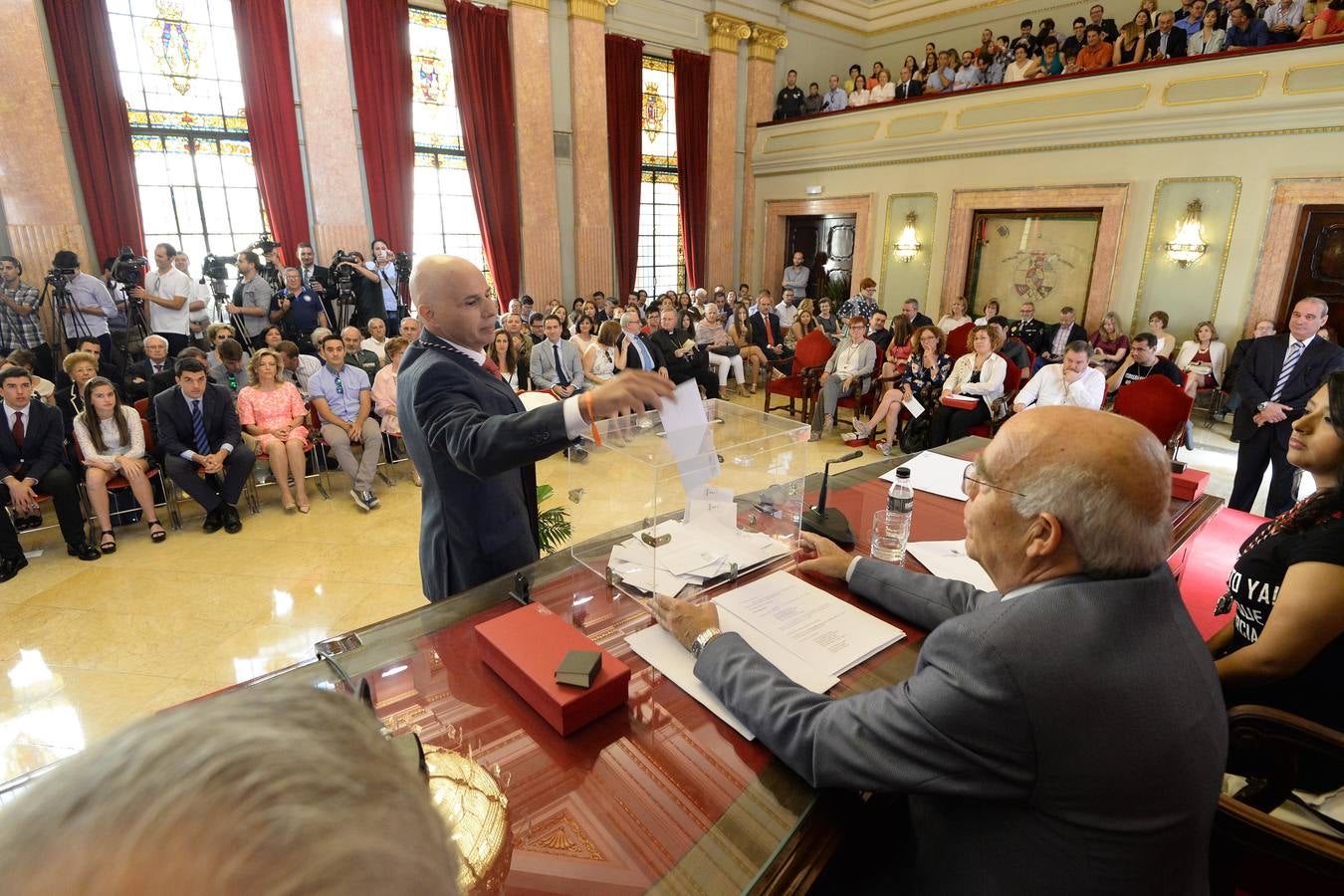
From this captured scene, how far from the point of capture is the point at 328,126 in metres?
7.81

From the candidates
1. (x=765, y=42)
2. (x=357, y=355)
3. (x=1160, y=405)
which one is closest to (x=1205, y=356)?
(x=1160, y=405)

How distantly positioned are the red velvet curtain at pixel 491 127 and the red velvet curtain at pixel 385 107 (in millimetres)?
683

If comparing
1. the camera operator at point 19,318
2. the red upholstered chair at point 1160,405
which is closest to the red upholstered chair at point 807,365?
the red upholstered chair at point 1160,405

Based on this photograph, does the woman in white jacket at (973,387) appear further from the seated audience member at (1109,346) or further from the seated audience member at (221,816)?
the seated audience member at (221,816)

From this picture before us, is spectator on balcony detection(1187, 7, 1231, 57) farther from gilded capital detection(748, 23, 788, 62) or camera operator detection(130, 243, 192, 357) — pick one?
camera operator detection(130, 243, 192, 357)

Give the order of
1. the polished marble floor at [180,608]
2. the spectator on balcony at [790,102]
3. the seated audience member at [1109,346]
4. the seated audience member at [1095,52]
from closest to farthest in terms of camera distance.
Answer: the polished marble floor at [180,608] → the seated audience member at [1109,346] → the seated audience member at [1095,52] → the spectator on balcony at [790,102]

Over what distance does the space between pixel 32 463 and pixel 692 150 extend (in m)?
9.77

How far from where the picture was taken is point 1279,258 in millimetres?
7047

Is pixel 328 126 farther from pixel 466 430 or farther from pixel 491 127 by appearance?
pixel 466 430

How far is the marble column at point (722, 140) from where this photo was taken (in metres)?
10.9

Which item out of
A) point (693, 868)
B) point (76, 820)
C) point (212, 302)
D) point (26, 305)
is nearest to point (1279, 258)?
point (693, 868)

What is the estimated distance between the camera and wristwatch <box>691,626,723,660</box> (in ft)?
4.18

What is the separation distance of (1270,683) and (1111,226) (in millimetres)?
8410

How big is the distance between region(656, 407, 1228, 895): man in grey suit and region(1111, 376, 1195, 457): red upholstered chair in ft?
14.1
